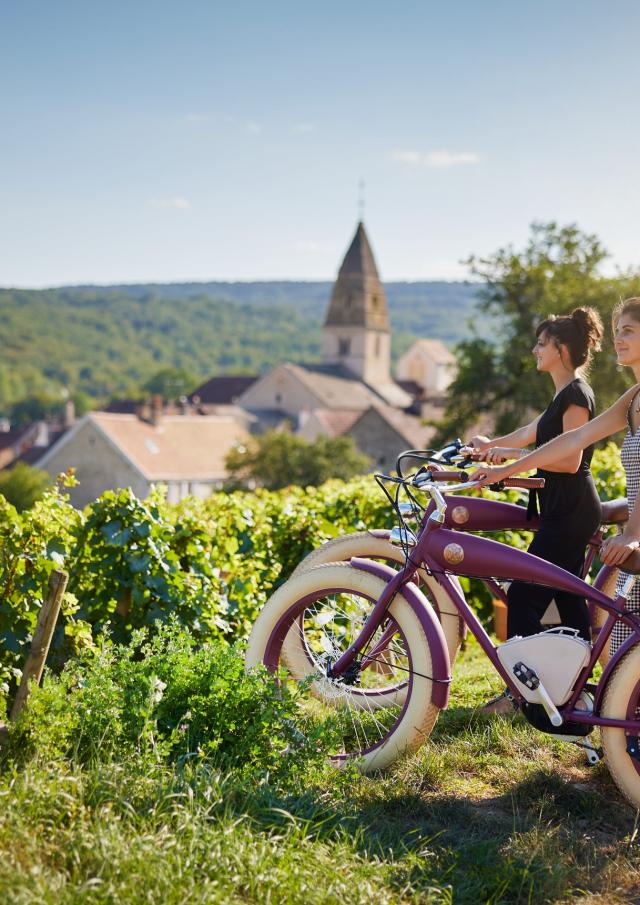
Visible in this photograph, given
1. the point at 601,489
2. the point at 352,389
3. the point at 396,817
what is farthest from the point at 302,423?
the point at 396,817

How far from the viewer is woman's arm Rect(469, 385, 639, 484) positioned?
3.90 metres

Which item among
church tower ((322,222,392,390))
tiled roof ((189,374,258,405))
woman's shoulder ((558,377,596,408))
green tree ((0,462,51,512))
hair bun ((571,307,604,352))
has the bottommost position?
green tree ((0,462,51,512))

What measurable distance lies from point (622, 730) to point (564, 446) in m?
1.11

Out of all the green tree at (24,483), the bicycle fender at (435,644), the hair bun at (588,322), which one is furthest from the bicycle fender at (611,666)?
the green tree at (24,483)

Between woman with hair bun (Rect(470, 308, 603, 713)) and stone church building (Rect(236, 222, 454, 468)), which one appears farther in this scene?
stone church building (Rect(236, 222, 454, 468))

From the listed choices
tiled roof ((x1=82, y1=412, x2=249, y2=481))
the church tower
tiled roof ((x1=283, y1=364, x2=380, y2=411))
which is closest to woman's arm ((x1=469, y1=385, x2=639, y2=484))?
tiled roof ((x1=82, y1=412, x2=249, y2=481))

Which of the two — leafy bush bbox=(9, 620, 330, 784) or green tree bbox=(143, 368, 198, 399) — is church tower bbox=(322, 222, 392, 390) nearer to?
green tree bbox=(143, 368, 198, 399)

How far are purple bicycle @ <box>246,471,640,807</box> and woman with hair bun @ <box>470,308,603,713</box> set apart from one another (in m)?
0.19

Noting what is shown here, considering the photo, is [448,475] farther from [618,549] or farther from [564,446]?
[618,549]

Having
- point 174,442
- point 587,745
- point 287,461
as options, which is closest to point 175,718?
point 587,745

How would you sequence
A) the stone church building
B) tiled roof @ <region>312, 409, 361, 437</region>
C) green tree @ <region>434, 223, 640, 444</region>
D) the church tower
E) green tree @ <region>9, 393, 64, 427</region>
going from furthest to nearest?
green tree @ <region>9, 393, 64, 427</region>, the church tower, the stone church building, tiled roof @ <region>312, 409, 361, 437</region>, green tree @ <region>434, 223, 640, 444</region>

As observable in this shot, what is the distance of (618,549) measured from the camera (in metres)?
3.64

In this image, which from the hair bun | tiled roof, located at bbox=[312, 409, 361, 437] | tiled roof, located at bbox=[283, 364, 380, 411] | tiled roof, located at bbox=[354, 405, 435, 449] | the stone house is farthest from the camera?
tiled roof, located at bbox=[283, 364, 380, 411]

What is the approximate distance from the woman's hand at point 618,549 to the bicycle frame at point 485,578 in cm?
15
